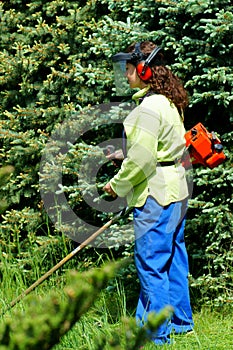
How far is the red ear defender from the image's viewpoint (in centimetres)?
364

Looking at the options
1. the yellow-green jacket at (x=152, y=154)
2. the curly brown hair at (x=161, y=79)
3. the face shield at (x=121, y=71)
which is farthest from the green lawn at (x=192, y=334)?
the face shield at (x=121, y=71)

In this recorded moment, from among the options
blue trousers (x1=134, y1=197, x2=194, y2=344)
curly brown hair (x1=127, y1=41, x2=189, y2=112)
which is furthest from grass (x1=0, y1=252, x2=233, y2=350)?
curly brown hair (x1=127, y1=41, x2=189, y2=112)

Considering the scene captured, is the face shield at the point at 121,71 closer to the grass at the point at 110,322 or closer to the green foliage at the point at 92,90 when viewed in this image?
the green foliage at the point at 92,90

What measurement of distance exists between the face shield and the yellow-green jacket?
27 centimetres

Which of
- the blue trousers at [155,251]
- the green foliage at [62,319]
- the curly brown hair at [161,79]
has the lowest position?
the blue trousers at [155,251]

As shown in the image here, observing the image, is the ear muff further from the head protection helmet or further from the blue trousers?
the blue trousers

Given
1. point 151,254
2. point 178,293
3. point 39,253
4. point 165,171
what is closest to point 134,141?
point 165,171

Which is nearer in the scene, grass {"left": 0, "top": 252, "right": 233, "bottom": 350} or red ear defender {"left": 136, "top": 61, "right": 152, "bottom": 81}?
grass {"left": 0, "top": 252, "right": 233, "bottom": 350}

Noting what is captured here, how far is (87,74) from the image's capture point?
465 cm

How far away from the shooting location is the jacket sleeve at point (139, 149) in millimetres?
3537

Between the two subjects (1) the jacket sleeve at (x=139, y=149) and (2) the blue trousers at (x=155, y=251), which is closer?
(1) the jacket sleeve at (x=139, y=149)

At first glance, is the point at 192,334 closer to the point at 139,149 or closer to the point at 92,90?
the point at 139,149

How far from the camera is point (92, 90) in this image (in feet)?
16.2

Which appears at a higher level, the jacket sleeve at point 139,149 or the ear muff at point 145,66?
the ear muff at point 145,66
